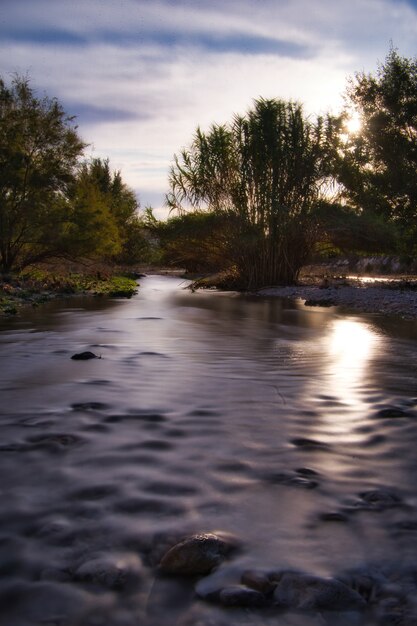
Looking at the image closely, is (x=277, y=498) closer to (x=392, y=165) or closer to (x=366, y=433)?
(x=366, y=433)

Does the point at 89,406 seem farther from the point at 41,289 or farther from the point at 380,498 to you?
the point at 41,289

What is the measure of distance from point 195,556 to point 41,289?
61.8ft

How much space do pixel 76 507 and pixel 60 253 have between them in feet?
73.2

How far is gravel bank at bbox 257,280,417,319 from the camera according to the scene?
601 inches

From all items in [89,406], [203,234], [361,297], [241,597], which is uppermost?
[203,234]

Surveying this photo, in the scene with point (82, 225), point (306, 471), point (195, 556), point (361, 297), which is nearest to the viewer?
point (195, 556)

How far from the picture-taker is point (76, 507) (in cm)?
288

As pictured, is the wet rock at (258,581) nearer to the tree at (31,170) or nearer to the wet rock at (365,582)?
the wet rock at (365,582)

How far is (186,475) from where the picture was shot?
131 inches

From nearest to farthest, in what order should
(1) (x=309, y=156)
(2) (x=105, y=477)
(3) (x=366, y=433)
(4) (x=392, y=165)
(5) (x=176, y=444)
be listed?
(2) (x=105, y=477)
(5) (x=176, y=444)
(3) (x=366, y=433)
(4) (x=392, y=165)
(1) (x=309, y=156)

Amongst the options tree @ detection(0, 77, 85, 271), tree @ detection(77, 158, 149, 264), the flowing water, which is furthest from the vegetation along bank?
tree @ detection(77, 158, 149, 264)

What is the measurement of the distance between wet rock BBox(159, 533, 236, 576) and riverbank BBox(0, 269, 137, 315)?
1192 cm

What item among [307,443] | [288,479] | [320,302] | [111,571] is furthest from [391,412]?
[320,302]

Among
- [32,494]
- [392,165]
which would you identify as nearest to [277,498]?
[32,494]
